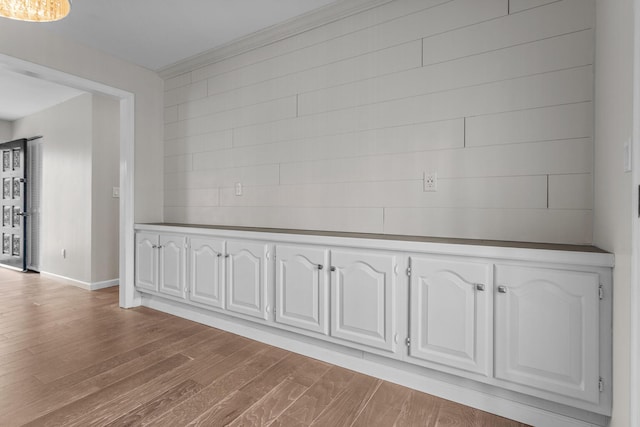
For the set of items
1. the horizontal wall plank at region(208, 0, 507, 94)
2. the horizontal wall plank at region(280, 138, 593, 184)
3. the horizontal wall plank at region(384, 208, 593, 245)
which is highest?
the horizontal wall plank at region(208, 0, 507, 94)

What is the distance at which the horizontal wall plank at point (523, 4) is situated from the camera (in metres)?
1.81

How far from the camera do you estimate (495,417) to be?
66.1 inches

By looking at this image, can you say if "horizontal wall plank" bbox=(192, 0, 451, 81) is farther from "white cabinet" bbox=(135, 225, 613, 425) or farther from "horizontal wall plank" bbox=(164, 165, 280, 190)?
"white cabinet" bbox=(135, 225, 613, 425)

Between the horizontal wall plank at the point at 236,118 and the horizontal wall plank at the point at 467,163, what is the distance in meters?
0.51

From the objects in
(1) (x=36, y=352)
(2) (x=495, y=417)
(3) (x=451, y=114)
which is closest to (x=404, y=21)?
(3) (x=451, y=114)

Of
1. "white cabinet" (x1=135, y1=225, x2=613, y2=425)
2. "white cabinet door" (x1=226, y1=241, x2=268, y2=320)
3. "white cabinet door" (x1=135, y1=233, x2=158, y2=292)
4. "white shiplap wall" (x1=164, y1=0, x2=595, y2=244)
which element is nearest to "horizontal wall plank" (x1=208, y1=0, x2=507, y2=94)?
"white shiplap wall" (x1=164, y1=0, x2=595, y2=244)

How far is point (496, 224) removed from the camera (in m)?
1.93

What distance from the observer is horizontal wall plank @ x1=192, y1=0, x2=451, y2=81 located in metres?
2.22

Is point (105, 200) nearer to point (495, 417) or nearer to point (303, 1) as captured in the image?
point (303, 1)

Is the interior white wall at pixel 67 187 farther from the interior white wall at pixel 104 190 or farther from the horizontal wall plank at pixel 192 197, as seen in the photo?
the horizontal wall plank at pixel 192 197

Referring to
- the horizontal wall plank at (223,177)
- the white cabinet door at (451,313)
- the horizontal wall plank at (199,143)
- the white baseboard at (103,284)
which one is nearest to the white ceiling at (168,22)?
the horizontal wall plank at (199,143)

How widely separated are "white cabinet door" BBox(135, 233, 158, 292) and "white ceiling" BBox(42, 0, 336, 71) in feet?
5.82

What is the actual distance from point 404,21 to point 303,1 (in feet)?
2.43

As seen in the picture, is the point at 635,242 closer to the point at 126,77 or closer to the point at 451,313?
the point at 451,313
